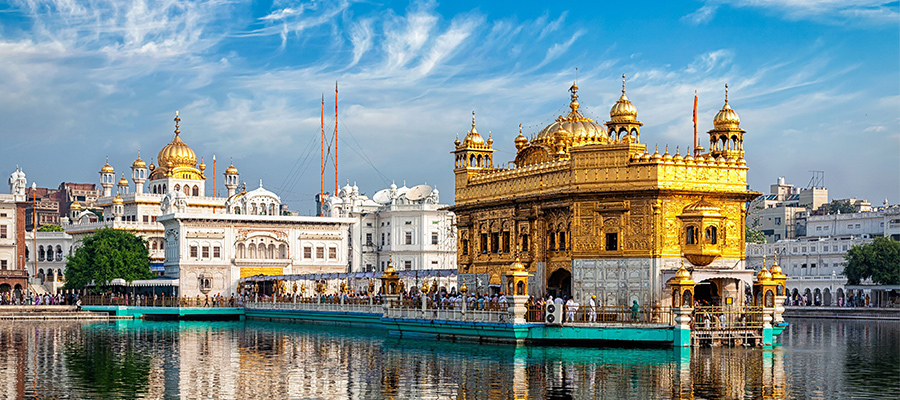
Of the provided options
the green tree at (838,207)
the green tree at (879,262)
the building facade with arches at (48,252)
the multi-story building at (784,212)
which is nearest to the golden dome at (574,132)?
the green tree at (879,262)

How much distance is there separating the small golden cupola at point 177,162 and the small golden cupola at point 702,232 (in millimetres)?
62788

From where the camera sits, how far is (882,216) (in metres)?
99.9

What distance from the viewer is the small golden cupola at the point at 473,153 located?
1881 inches

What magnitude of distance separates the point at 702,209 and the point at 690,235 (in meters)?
0.94

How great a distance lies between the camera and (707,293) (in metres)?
40.8

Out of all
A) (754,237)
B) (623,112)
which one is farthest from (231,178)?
(623,112)

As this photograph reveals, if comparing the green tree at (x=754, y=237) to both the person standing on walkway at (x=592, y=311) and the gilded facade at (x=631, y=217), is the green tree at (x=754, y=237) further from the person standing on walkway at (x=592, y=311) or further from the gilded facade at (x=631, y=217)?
the person standing on walkway at (x=592, y=311)

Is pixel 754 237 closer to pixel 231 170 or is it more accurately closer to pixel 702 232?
pixel 231 170

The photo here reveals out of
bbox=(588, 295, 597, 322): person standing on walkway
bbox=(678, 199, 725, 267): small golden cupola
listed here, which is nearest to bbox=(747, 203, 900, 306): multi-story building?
bbox=(678, 199, 725, 267): small golden cupola

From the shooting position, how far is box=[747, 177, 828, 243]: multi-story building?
118 meters

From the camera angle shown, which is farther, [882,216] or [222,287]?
[882,216]

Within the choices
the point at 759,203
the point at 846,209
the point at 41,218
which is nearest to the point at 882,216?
the point at 846,209

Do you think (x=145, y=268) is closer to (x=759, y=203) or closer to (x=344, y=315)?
(x=344, y=315)

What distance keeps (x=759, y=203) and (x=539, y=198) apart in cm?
9082
